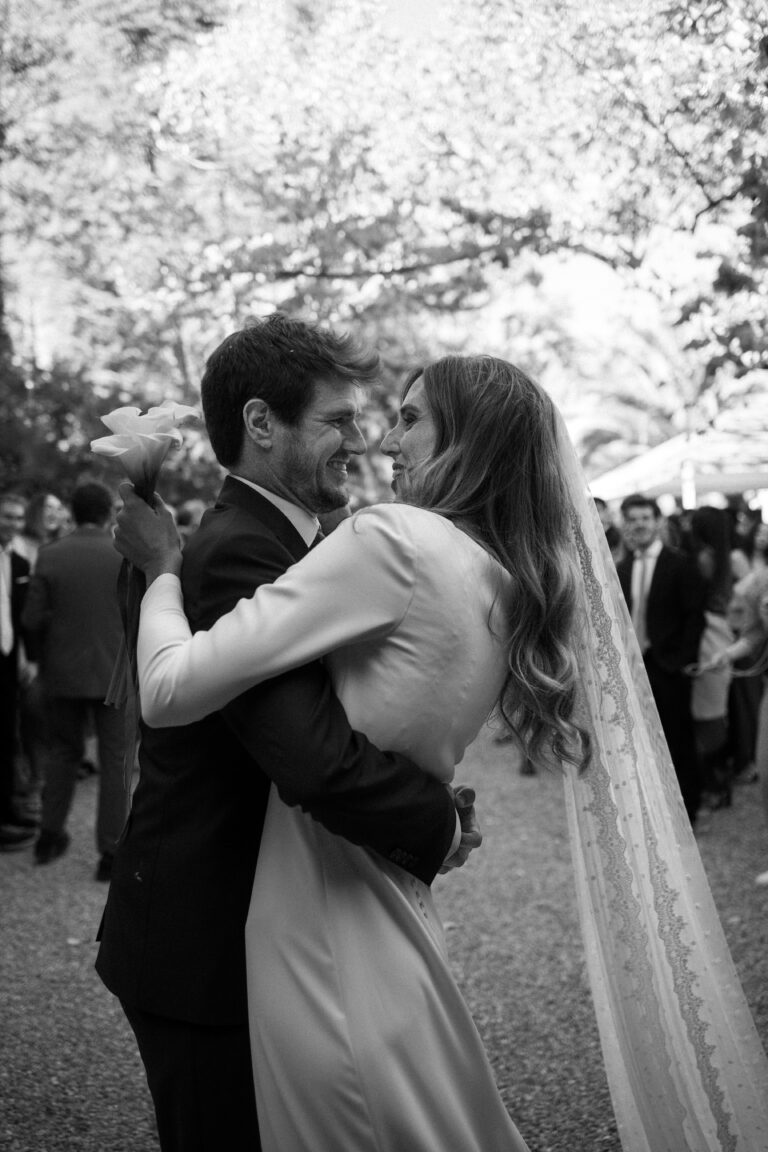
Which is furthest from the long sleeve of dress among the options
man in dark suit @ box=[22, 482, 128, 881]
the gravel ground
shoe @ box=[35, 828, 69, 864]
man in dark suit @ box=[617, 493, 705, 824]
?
man in dark suit @ box=[617, 493, 705, 824]

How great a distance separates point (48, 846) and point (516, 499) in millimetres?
6217

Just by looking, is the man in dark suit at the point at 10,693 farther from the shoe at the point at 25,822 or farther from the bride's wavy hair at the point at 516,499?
the bride's wavy hair at the point at 516,499

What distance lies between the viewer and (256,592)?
2227 mm

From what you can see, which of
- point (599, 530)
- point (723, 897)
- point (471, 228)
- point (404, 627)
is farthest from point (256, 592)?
point (471, 228)

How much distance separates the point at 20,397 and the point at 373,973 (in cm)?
1227

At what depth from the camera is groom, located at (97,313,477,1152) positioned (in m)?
2.20

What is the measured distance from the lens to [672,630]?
880 cm

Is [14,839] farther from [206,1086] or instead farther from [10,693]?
[206,1086]

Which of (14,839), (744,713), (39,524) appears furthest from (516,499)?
(744,713)

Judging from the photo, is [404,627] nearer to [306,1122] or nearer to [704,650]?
[306,1122]

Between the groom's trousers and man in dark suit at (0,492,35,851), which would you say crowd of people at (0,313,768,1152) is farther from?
man in dark suit at (0,492,35,851)

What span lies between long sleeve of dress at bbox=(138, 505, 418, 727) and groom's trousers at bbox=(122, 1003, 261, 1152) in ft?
2.05

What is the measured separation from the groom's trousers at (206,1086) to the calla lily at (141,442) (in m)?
1.01

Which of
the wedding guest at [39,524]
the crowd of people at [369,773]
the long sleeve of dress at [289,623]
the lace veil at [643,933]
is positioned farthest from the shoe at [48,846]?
the long sleeve of dress at [289,623]
